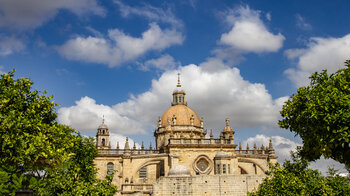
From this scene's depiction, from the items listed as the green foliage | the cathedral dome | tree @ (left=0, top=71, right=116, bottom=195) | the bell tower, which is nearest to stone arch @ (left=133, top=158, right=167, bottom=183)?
the cathedral dome

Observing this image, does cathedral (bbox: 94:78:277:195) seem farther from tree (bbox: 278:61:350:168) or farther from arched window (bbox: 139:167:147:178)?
tree (bbox: 278:61:350:168)

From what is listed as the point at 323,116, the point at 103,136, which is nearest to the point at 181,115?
the point at 103,136

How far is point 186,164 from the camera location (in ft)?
119

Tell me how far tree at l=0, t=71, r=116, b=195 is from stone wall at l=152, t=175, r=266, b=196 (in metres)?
6.37

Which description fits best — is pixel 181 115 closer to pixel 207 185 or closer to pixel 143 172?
pixel 143 172

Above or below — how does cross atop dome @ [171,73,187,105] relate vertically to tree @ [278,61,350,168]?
above

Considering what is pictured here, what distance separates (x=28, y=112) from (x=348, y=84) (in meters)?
18.7

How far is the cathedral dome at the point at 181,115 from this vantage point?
4803 cm

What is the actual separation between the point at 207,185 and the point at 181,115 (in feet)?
73.3

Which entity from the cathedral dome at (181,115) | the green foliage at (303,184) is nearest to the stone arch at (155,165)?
the cathedral dome at (181,115)

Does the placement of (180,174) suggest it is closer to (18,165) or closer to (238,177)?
(238,177)

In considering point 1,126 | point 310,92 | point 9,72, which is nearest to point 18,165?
point 1,126

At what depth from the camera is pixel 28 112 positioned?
19844 millimetres

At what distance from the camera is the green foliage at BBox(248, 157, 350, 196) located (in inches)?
770
